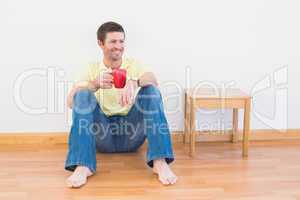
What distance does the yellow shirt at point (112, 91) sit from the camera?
115 inches

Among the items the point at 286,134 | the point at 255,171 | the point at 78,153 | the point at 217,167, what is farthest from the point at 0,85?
the point at 286,134

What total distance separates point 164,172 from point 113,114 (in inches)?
21.1

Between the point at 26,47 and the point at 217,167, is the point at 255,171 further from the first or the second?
the point at 26,47

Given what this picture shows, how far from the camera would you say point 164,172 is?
2.68 m

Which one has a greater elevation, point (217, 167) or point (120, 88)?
point (120, 88)

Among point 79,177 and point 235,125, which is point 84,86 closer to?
point 79,177

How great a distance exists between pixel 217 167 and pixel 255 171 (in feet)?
0.77

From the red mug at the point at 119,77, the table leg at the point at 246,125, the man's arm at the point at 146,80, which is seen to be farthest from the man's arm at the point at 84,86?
the table leg at the point at 246,125

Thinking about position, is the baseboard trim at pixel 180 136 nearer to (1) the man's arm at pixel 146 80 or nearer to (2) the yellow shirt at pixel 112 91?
(2) the yellow shirt at pixel 112 91

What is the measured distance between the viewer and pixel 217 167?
2932 mm

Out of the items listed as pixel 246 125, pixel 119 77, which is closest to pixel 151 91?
pixel 119 77

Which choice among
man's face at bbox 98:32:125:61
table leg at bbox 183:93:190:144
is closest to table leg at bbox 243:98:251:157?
table leg at bbox 183:93:190:144

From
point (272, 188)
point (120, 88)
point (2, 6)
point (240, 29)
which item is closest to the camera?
point (272, 188)

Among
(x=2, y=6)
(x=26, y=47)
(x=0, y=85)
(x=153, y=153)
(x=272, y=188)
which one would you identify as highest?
(x=2, y=6)
